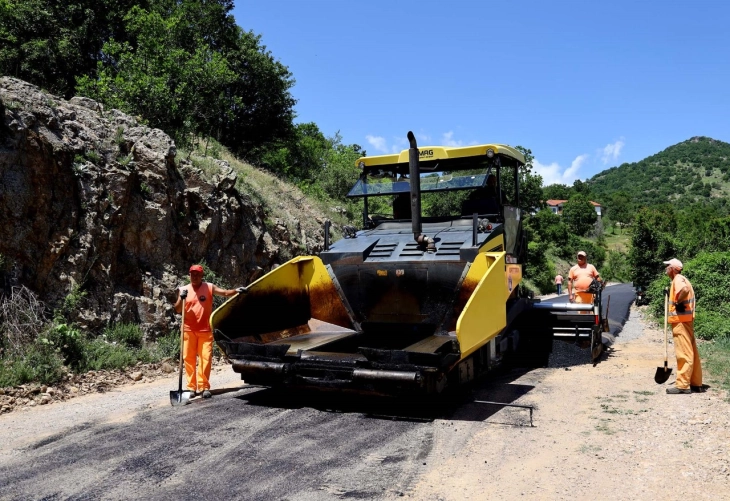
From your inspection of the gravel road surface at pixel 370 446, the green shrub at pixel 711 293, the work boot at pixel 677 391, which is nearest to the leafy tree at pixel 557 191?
the green shrub at pixel 711 293

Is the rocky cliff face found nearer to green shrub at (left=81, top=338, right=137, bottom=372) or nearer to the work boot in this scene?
green shrub at (left=81, top=338, right=137, bottom=372)

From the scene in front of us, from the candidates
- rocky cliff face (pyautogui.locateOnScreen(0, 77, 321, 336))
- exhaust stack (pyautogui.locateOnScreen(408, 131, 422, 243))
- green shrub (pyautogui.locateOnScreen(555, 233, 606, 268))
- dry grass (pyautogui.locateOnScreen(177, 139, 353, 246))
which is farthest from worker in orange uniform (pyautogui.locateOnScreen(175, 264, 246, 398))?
green shrub (pyautogui.locateOnScreen(555, 233, 606, 268))

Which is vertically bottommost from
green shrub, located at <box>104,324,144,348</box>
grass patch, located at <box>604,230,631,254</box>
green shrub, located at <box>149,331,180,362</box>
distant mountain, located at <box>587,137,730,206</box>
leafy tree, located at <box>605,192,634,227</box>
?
green shrub, located at <box>149,331,180,362</box>

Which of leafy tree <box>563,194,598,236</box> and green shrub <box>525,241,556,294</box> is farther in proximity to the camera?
leafy tree <box>563,194,598,236</box>

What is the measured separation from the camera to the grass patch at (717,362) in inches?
286

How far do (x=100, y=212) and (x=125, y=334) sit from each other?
6.34ft

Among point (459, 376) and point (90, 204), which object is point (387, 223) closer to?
point (459, 376)

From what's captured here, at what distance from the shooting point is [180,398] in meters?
6.53

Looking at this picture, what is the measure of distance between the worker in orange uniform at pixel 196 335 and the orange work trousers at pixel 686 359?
4.87 meters

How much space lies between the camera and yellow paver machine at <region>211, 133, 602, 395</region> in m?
5.96

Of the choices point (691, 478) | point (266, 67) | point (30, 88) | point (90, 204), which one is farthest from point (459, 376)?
point (266, 67)

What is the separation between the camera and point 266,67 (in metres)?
27.6

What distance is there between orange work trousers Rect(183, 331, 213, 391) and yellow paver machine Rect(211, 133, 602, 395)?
0.32 meters

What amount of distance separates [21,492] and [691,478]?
4499 mm
